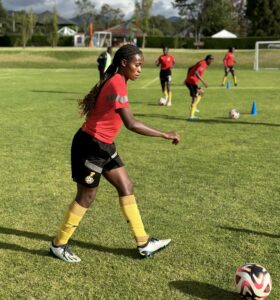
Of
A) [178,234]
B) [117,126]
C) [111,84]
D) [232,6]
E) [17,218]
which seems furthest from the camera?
[232,6]

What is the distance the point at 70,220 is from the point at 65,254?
0.35 metres

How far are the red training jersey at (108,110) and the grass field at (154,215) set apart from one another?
4.14ft

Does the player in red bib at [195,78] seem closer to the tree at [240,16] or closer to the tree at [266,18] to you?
the tree at [266,18]

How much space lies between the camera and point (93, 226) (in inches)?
202

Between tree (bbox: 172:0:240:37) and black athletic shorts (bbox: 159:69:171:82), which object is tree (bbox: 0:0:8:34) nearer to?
tree (bbox: 172:0:240:37)

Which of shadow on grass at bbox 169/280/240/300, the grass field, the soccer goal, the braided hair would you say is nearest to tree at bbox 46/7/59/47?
the soccer goal

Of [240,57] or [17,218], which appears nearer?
[17,218]

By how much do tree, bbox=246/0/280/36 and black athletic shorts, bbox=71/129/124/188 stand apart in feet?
262

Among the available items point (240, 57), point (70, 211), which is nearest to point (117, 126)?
point (70, 211)

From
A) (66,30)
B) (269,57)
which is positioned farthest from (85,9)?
(269,57)

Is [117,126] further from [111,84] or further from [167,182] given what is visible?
[167,182]

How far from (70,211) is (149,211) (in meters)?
1.59

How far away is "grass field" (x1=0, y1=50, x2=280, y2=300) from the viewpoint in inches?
154

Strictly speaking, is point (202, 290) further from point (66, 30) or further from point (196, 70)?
point (66, 30)
